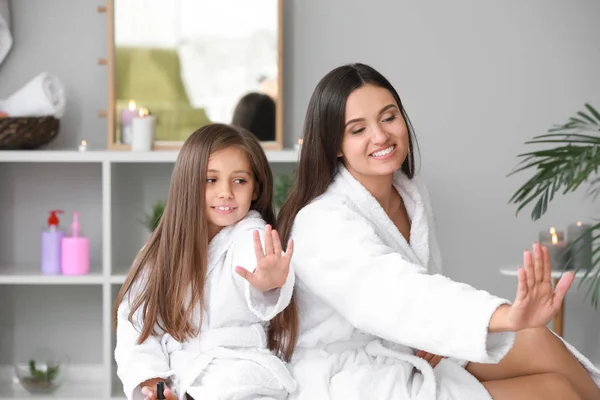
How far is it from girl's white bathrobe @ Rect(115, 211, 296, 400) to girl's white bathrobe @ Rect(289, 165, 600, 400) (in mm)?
71

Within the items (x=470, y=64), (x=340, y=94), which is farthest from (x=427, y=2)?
(x=340, y=94)

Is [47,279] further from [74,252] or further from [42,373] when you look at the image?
[42,373]

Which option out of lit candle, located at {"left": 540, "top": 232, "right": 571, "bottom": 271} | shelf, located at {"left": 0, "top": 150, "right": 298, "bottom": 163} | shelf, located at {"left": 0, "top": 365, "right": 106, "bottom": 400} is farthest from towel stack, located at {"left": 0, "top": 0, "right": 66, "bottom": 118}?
lit candle, located at {"left": 540, "top": 232, "right": 571, "bottom": 271}

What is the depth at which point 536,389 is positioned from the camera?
1.79m

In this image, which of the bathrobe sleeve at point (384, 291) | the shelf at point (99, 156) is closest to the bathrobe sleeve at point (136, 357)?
the bathrobe sleeve at point (384, 291)

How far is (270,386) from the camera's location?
177cm

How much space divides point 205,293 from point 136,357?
0.18m

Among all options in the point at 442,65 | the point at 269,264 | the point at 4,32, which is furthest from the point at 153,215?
the point at 269,264

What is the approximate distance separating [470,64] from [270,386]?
2.06 meters

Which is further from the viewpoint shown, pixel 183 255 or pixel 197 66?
pixel 197 66

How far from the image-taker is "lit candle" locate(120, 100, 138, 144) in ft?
11.0

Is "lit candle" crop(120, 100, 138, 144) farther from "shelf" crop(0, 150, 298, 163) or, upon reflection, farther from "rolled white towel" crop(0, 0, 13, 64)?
"rolled white towel" crop(0, 0, 13, 64)

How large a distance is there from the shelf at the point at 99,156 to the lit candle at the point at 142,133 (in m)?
0.03

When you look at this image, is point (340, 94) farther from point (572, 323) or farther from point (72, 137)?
point (572, 323)
